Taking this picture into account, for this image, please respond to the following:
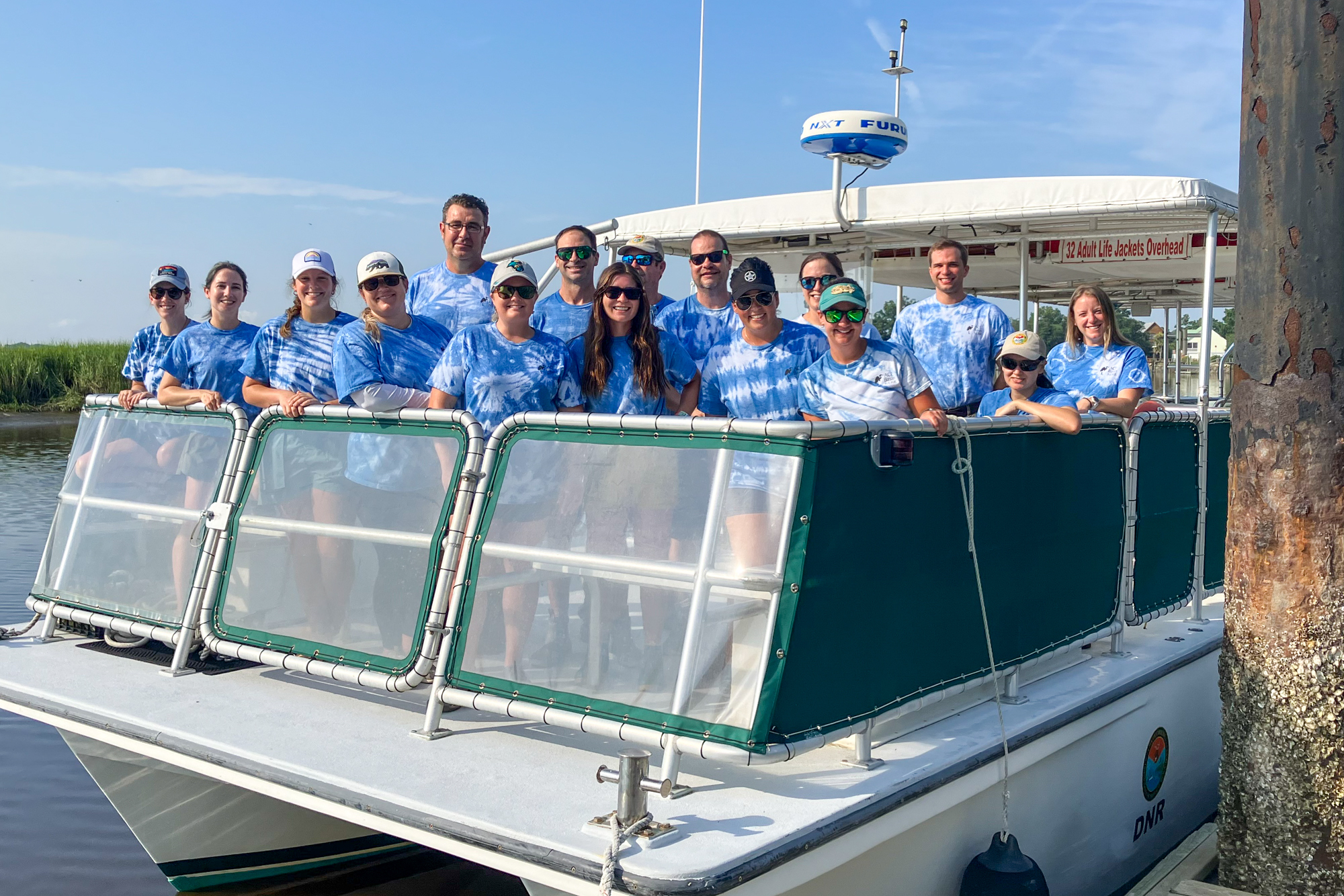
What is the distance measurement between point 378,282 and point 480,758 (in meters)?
1.86

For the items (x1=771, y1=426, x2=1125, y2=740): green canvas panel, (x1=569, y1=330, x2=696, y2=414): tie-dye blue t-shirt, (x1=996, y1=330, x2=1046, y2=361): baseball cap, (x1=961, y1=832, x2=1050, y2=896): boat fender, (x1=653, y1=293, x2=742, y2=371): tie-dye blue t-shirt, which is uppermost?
(x1=653, y1=293, x2=742, y2=371): tie-dye blue t-shirt

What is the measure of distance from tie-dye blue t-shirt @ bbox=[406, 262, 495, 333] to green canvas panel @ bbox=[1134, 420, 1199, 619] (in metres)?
2.86

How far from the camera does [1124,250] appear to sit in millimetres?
8195

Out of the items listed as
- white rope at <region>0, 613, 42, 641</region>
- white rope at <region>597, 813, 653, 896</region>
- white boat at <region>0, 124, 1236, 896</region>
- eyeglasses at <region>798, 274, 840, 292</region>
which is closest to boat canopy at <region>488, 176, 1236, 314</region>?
white boat at <region>0, 124, 1236, 896</region>

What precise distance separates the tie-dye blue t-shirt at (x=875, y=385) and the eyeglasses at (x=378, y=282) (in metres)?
1.65

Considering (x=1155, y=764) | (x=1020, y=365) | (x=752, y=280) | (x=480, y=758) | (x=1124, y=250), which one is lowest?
(x=1155, y=764)

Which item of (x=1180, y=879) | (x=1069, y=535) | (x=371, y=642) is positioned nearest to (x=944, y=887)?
(x=1180, y=879)

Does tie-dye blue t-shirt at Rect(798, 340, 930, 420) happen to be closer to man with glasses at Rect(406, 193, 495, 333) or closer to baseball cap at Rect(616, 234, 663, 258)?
baseball cap at Rect(616, 234, 663, 258)

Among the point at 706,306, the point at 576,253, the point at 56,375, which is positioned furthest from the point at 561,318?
the point at 56,375

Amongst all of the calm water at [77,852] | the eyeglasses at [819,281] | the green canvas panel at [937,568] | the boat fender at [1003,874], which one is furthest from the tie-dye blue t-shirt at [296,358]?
the boat fender at [1003,874]

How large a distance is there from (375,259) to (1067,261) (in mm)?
5506

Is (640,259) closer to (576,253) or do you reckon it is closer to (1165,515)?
(576,253)

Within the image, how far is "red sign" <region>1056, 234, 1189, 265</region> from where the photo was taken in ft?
26.1

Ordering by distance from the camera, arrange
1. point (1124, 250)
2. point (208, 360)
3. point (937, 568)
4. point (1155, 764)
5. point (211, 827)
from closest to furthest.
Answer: point (937, 568) < point (211, 827) < point (1155, 764) < point (208, 360) < point (1124, 250)
